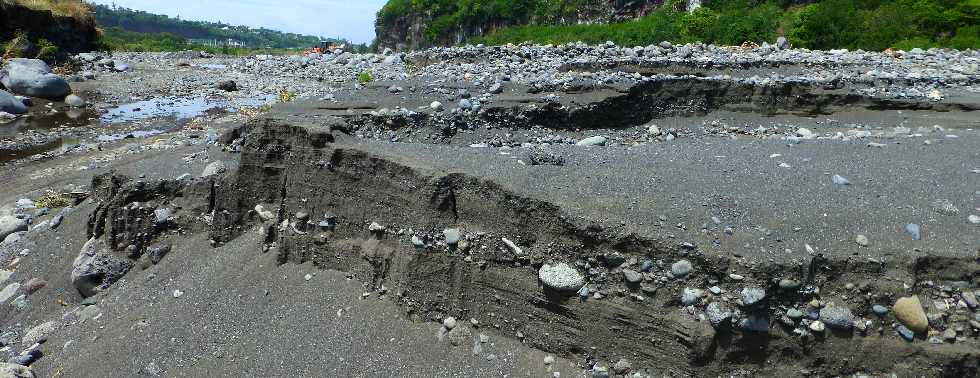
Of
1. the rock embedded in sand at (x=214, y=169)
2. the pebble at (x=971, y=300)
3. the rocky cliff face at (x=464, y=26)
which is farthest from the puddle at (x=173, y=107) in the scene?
the rocky cliff face at (x=464, y=26)

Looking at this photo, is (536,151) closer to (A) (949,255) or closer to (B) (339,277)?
(B) (339,277)

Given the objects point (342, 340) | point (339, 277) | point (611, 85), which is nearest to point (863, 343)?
point (342, 340)

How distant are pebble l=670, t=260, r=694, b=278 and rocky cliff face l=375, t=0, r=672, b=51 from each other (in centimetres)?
3532

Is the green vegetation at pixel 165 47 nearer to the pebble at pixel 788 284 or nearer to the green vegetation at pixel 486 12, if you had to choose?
the green vegetation at pixel 486 12

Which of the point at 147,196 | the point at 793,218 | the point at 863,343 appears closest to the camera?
the point at 863,343

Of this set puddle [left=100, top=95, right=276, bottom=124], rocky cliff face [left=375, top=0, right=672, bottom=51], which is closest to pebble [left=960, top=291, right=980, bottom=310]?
puddle [left=100, top=95, right=276, bottom=124]

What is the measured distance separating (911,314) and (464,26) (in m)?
55.1

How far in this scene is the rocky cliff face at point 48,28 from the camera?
66.7 ft

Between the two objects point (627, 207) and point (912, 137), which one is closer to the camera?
point (627, 207)

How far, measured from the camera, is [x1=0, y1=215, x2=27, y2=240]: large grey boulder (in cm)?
659

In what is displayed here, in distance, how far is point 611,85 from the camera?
724cm

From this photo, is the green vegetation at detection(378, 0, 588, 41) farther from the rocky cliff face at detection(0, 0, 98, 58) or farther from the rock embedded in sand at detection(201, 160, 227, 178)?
the rock embedded in sand at detection(201, 160, 227, 178)

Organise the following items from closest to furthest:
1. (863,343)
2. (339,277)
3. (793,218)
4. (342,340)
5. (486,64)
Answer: (863,343) < (793,218) < (342,340) < (339,277) < (486,64)

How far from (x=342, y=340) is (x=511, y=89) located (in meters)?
4.26
